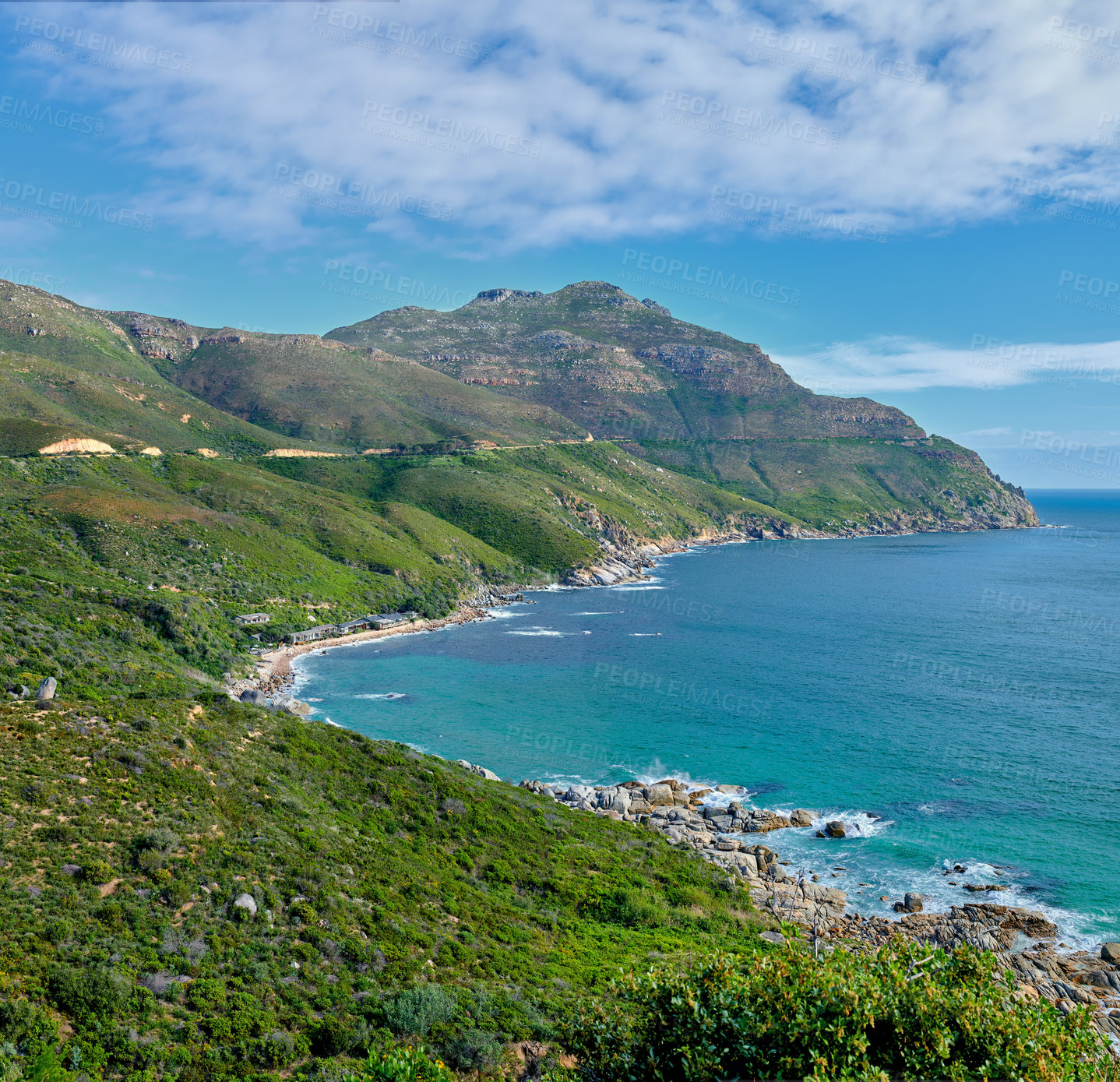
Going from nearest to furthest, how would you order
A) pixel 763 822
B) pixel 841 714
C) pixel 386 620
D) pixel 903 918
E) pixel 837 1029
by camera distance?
pixel 837 1029 → pixel 903 918 → pixel 763 822 → pixel 841 714 → pixel 386 620

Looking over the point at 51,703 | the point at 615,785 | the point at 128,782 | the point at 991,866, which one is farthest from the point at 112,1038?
the point at 991,866

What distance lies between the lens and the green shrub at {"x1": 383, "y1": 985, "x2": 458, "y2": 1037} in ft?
67.6

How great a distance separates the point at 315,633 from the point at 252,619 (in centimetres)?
841

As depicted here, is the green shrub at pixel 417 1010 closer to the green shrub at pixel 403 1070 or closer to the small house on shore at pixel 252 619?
the green shrub at pixel 403 1070

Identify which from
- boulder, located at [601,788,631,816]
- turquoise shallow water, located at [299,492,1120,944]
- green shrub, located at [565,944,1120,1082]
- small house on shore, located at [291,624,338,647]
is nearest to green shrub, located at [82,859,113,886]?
green shrub, located at [565,944,1120,1082]

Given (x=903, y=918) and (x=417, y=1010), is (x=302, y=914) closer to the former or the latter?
(x=417, y=1010)

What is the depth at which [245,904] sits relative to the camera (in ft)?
77.9

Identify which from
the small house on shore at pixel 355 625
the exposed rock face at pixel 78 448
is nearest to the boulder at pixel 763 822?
the small house on shore at pixel 355 625

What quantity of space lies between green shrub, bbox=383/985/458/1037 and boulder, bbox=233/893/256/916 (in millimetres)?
5805

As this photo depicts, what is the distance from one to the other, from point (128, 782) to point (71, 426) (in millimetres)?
116514

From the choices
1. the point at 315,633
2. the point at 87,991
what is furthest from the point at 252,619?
the point at 87,991

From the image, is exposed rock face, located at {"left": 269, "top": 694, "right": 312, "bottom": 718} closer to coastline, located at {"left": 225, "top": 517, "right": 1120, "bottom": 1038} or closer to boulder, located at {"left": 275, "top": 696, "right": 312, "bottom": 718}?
boulder, located at {"left": 275, "top": 696, "right": 312, "bottom": 718}

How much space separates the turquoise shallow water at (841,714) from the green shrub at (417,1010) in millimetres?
24476

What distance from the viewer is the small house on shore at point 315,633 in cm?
8688
